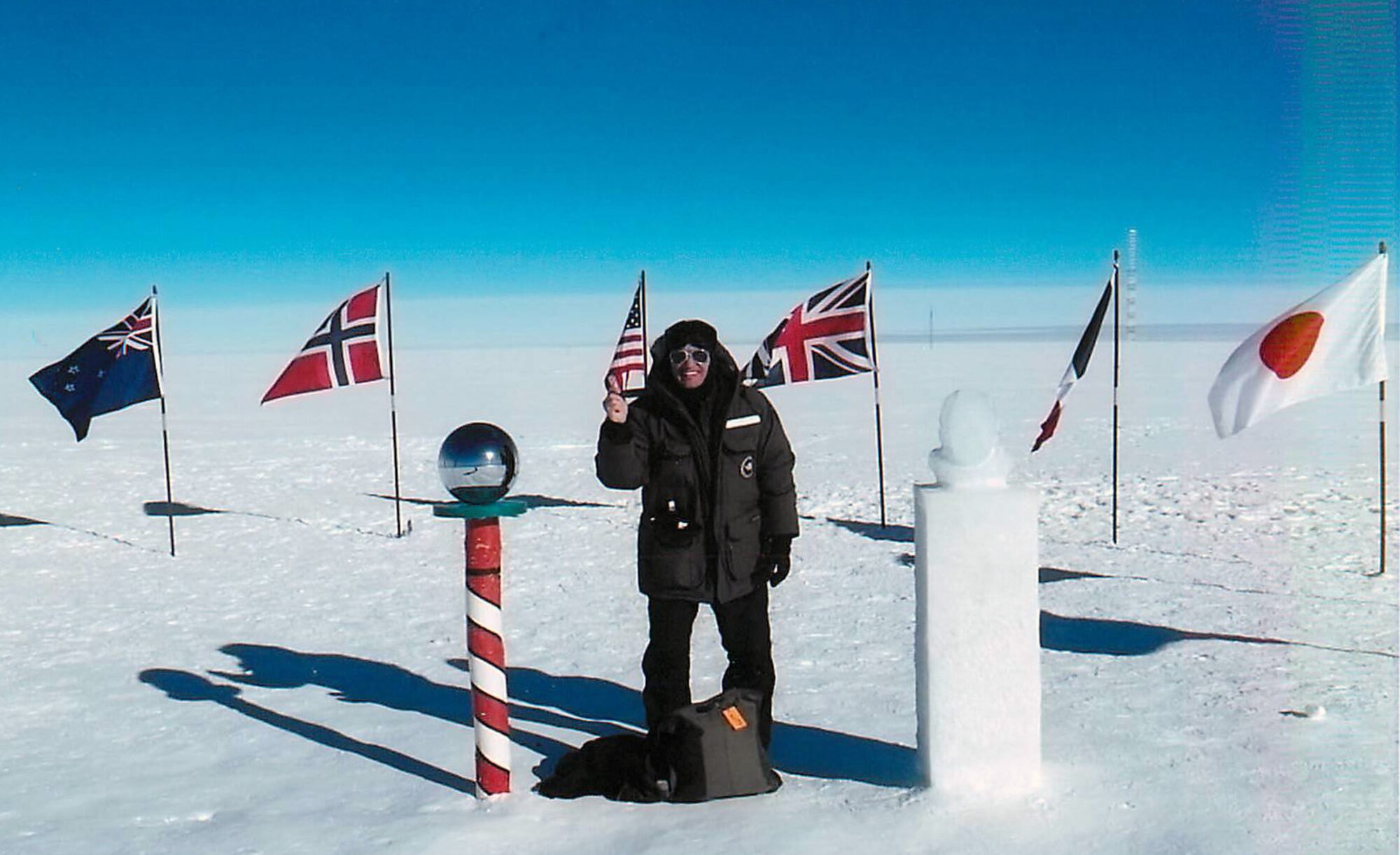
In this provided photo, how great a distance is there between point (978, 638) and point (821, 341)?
712cm

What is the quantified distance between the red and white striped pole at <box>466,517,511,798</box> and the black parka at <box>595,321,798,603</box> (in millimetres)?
514

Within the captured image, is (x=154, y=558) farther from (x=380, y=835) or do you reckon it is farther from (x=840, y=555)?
(x=380, y=835)

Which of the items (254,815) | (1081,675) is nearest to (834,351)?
(1081,675)

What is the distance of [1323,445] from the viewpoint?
1594 cm

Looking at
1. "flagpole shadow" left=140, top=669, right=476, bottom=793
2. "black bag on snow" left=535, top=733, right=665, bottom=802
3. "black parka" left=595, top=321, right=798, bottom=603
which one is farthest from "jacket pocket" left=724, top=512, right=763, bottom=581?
"flagpole shadow" left=140, top=669, right=476, bottom=793

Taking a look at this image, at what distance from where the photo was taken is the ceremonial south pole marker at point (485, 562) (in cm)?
380

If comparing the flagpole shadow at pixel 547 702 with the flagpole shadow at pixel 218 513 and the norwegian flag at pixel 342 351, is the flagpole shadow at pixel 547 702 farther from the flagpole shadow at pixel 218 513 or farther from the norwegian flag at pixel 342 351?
the flagpole shadow at pixel 218 513

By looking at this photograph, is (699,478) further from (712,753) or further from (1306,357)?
(1306,357)

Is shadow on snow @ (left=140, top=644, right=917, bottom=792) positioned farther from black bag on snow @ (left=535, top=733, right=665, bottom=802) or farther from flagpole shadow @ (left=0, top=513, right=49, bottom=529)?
flagpole shadow @ (left=0, top=513, right=49, bottom=529)

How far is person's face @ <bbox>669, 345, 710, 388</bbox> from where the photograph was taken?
13.5 feet

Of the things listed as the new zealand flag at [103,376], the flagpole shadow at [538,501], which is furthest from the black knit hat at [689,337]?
the flagpole shadow at [538,501]

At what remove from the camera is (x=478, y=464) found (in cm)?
379

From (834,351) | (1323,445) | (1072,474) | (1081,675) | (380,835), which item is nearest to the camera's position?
(380,835)

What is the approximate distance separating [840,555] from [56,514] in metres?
8.96
